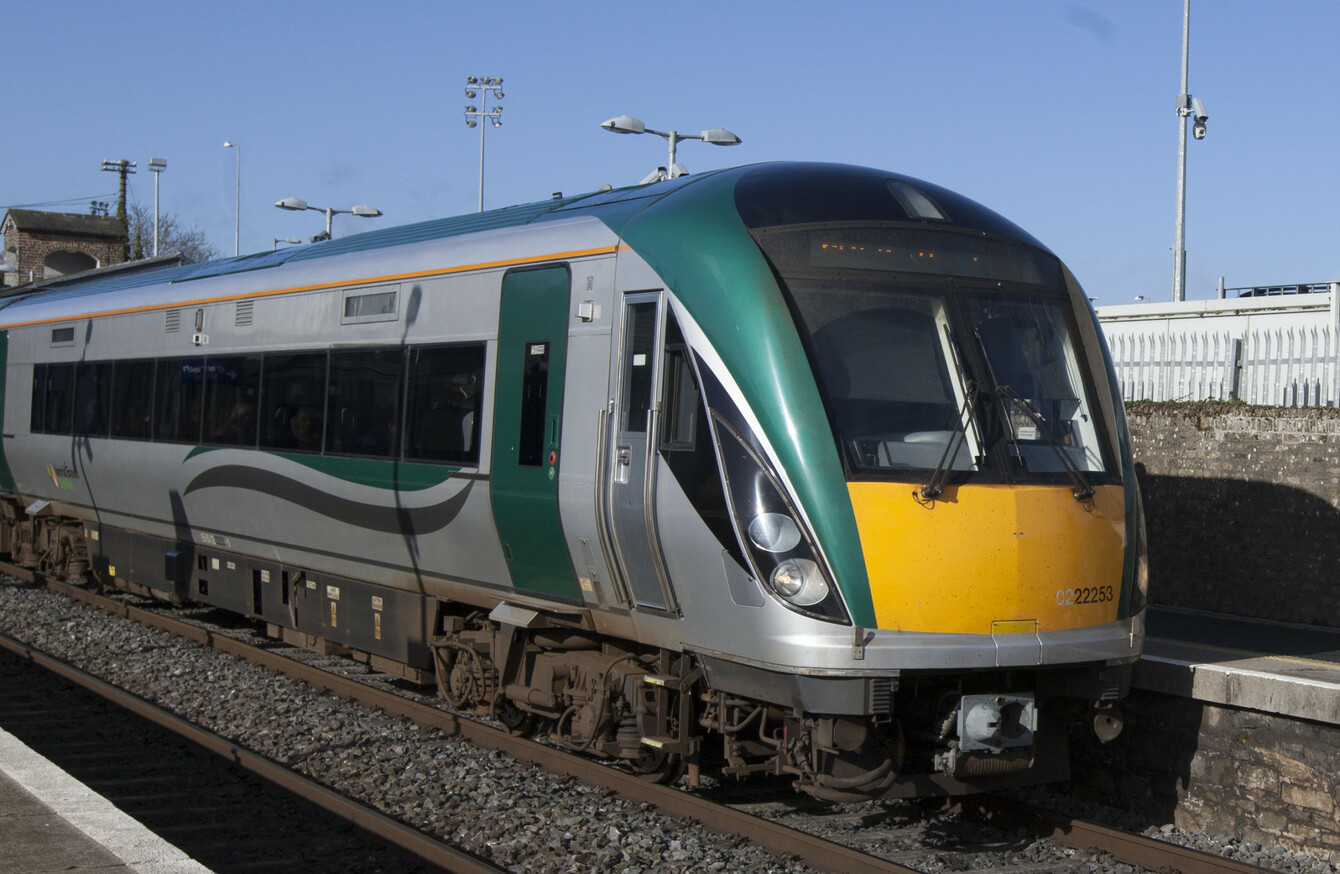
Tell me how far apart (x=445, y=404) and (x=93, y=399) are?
7.54m

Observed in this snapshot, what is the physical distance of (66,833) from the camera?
19.8 ft

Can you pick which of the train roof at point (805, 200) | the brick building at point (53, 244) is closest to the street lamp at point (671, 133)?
the train roof at point (805, 200)

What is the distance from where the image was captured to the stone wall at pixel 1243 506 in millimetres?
10992

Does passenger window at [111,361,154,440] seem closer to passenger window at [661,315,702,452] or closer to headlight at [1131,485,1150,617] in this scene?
passenger window at [661,315,702,452]

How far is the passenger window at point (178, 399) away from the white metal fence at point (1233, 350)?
8480mm

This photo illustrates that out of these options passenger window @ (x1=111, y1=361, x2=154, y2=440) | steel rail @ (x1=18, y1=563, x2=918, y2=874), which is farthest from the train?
passenger window @ (x1=111, y1=361, x2=154, y2=440)

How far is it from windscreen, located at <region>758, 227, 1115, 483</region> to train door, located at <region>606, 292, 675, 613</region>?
0.82m

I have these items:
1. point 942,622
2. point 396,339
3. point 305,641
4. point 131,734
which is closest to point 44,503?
point 305,641

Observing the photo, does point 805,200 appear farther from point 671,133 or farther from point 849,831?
point 671,133

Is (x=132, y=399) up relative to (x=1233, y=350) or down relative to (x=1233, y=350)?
down

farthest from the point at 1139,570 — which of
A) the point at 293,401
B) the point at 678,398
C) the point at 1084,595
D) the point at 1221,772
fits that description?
the point at 293,401

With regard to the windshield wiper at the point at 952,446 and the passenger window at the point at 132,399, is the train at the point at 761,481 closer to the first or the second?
the windshield wiper at the point at 952,446

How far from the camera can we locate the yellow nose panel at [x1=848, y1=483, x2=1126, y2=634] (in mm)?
6219

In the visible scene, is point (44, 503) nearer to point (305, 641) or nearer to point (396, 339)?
point (305, 641)
